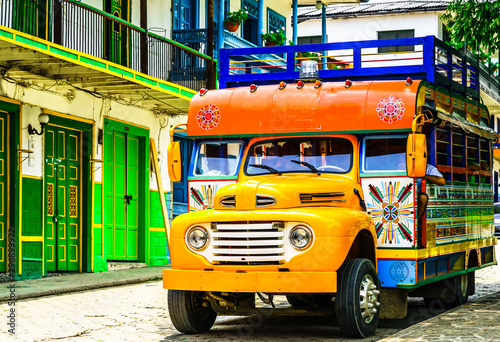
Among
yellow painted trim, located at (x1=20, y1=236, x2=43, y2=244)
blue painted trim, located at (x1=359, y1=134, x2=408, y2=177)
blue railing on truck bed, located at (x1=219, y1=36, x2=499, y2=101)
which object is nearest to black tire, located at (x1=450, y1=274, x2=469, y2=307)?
blue railing on truck bed, located at (x1=219, y1=36, x2=499, y2=101)

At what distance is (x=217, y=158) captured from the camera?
10.1 meters

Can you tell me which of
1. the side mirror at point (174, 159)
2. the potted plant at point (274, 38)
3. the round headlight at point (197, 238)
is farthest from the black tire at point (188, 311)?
the potted plant at point (274, 38)

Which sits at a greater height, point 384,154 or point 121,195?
point 384,154

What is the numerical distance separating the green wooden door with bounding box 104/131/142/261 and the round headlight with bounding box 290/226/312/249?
34.3ft

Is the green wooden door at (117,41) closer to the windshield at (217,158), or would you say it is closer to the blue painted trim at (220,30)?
the blue painted trim at (220,30)

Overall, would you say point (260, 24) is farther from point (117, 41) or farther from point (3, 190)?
point (3, 190)

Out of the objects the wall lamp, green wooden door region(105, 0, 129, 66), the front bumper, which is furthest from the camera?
green wooden door region(105, 0, 129, 66)

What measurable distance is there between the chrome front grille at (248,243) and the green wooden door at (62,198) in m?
8.49

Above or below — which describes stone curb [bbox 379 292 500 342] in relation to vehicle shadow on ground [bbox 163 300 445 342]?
above

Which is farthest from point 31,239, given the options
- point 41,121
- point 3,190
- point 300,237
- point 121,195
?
point 300,237

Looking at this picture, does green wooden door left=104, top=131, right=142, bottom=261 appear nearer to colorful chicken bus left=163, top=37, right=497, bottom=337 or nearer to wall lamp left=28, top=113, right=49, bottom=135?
wall lamp left=28, top=113, right=49, bottom=135

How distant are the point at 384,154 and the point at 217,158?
6.15 feet

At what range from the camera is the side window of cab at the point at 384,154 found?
944 cm

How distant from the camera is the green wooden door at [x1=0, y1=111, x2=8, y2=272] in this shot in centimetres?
1521
